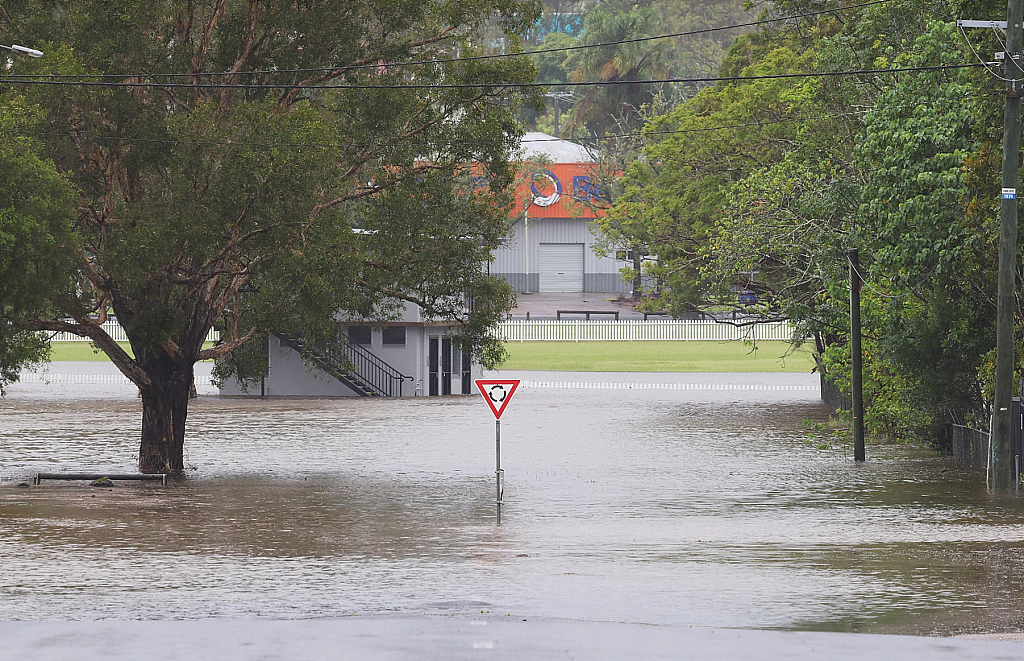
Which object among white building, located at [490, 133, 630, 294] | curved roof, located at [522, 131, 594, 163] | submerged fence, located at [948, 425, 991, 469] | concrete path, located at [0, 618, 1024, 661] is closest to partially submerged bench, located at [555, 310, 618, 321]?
white building, located at [490, 133, 630, 294]

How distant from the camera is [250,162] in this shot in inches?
930

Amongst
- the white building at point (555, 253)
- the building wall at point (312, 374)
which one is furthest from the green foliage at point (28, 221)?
the white building at point (555, 253)

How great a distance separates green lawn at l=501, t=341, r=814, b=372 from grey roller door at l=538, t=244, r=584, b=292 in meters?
16.2

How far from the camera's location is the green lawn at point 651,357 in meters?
67.8

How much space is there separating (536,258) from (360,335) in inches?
1653

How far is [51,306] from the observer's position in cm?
2586

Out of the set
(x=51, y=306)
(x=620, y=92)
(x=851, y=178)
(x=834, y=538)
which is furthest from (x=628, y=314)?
(x=834, y=538)

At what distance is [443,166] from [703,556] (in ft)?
45.6

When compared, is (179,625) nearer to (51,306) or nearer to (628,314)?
(51,306)

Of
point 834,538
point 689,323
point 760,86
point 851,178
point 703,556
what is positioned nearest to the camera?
point 703,556

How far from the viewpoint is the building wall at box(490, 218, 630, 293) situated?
92562mm

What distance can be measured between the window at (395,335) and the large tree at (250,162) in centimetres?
2253

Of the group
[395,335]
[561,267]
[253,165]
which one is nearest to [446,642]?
[253,165]

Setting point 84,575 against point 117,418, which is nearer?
point 84,575
